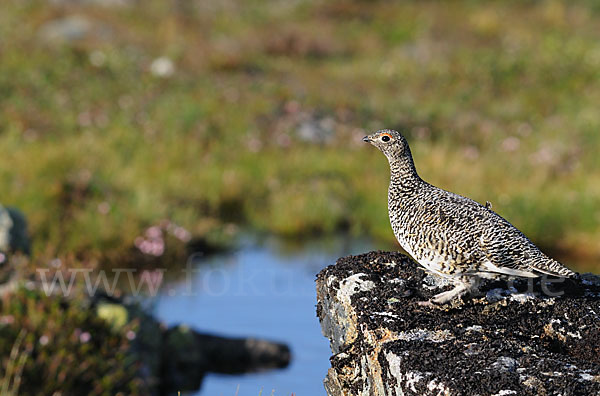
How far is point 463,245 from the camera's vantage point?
3.88 metres

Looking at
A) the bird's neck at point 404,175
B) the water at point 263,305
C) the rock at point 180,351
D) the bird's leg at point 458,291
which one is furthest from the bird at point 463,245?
the rock at point 180,351

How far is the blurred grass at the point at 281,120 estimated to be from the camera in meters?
12.6

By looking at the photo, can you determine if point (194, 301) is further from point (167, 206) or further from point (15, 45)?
point (15, 45)

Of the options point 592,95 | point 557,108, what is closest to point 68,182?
point 557,108

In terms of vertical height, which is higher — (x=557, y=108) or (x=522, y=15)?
(x=522, y=15)

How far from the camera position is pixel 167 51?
25.2 m

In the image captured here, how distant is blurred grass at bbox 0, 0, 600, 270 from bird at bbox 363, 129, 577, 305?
6.15 m

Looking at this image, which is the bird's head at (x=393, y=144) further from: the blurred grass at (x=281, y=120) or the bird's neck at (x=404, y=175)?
the blurred grass at (x=281, y=120)

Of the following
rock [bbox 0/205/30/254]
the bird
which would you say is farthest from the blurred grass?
the bird

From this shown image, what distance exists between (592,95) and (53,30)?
15.7m

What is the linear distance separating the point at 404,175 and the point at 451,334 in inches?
39.0

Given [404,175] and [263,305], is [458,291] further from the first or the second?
[263,305]

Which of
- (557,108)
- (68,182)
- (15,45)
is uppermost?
(15,45)

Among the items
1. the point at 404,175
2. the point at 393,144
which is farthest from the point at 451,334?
the point at 393,144
